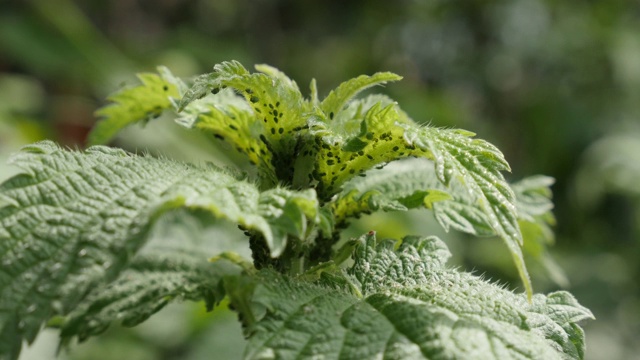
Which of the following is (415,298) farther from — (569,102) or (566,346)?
(569,102)

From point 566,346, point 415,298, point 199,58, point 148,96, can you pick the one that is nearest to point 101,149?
point 148,96

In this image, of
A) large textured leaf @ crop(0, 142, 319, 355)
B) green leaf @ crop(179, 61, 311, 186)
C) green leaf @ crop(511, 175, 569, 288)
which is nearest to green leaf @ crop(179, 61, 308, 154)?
green leaf @ crop(179, 61, 311, 186)

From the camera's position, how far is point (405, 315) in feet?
3.59

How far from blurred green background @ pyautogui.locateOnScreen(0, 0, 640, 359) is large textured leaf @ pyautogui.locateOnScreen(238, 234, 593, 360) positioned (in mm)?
2677

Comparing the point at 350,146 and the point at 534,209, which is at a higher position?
the point at 534,209

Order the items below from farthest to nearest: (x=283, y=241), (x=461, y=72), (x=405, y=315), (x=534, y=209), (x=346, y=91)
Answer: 1. (x=461, y=72)
2. (x=534, y=209)
3. (x=346, y=91)
4. (x=405, y=315)
5. (x=283, y=241)

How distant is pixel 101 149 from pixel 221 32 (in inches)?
252

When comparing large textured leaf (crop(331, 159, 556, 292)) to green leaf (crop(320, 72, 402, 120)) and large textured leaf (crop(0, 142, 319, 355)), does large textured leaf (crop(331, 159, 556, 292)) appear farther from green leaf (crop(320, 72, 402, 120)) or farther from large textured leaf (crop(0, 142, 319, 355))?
large textured leaf (crop(0, 142, 319, 355))

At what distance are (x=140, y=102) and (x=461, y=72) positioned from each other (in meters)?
5.28

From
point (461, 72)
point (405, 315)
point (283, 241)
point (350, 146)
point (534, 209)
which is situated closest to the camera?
point (283, 241)

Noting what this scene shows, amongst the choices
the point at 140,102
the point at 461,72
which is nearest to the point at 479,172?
the point at 140,102

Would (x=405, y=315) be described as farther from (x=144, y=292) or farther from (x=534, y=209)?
(x=534, y=209)

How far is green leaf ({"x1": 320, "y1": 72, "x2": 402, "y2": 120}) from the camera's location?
1.28 m

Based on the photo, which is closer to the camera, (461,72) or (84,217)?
(84,217)
